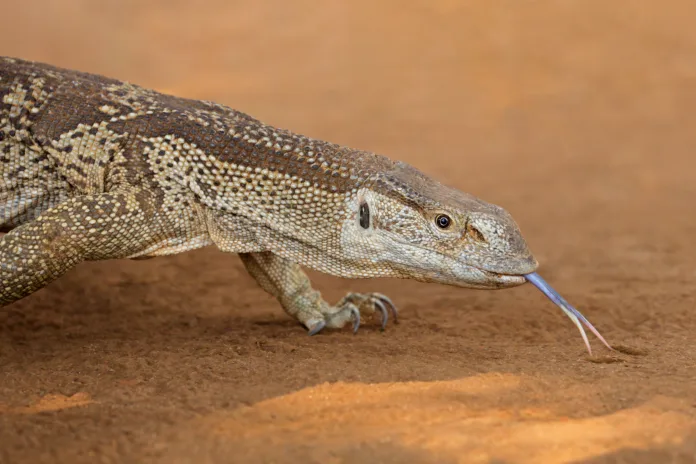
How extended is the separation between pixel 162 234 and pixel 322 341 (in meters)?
1.31

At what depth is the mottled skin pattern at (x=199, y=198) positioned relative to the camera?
15.4 feet

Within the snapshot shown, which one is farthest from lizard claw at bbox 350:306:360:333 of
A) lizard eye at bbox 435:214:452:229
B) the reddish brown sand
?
lizard eye at bbox 435:214:452:229

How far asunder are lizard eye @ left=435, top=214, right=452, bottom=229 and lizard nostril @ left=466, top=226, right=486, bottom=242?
117 millimetres

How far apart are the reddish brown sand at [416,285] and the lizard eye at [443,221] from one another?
2.64 ft

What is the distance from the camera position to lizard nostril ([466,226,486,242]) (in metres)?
4.62

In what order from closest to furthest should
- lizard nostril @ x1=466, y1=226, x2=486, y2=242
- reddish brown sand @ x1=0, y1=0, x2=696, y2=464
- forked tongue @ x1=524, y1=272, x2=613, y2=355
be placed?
reddish brown sand @ x1=0, y1=0, x2=696, y2=464 → forked tongue @ x1=524, y1=272, x2=613, y2=355 → lizard nostril @ x1=466, y1=226, x2=486, y2=242

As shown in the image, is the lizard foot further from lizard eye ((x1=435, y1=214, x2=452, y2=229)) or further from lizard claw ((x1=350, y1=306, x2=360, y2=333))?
lizard eye ((x1=435, y1=214, x2=452, y2=229))

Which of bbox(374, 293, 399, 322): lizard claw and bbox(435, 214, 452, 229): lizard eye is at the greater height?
bbox(435, 214, 452, 229): lizard eye

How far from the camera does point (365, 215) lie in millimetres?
4855

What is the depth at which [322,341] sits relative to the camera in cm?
555

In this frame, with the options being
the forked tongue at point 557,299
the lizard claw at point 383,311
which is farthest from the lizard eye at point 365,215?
the lizard claw at point 383,311

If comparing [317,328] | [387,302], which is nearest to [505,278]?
[317,328]

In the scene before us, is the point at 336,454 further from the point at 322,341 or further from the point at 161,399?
the point at 322,341

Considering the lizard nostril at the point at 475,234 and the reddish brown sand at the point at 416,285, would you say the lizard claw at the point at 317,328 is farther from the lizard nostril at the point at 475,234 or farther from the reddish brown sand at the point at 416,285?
the lizard nostril at the point at 475,234
